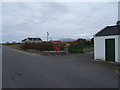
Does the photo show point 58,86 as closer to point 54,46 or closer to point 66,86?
point 66,86

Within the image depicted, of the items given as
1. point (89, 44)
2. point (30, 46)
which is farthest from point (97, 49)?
point (89, 44)

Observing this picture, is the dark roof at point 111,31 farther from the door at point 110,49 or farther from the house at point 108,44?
the door at point 110,49

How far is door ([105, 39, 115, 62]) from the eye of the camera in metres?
13.8

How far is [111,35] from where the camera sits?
13.8 metres

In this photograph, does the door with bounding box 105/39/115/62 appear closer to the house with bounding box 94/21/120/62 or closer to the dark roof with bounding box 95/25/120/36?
the house with bounding box 94/21/120/62

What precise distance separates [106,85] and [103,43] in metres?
8.88

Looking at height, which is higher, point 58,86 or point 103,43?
point 103,43

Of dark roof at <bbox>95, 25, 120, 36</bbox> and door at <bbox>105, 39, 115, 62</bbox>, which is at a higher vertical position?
dark roof at <bbox>95, 25, 120, 36</bbox>

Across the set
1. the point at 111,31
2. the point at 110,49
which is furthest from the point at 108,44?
the point at 111,31

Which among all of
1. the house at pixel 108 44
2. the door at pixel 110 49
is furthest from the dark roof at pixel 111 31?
the door at pixel 110 49

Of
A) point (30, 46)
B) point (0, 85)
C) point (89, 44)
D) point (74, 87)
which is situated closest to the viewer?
point (74, 87)

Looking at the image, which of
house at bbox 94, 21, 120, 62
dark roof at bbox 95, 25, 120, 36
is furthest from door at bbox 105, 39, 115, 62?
dark roof at bbox 95, 25, 120, 36

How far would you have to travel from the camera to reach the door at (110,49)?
13.8 meters

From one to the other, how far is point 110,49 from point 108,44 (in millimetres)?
→ 552
